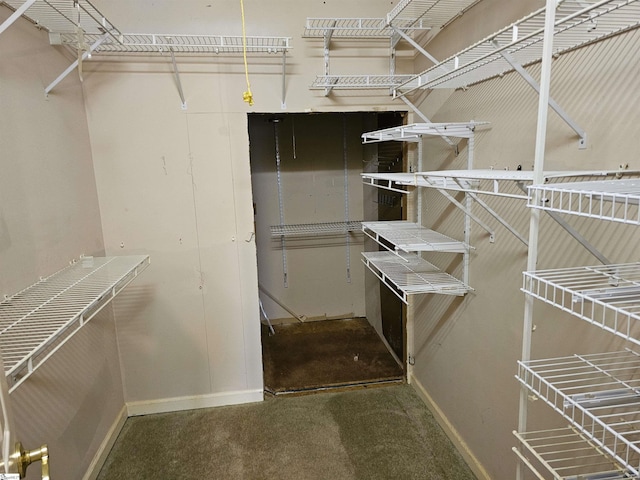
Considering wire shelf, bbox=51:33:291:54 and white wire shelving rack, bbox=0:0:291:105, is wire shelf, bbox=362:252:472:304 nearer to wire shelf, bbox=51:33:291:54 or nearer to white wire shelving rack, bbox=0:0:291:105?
white wire shelving rack, bbox=0:0:291:105

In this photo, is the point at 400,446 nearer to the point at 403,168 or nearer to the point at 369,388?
the point at 369,388

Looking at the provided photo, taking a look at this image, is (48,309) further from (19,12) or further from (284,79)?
(284,79)

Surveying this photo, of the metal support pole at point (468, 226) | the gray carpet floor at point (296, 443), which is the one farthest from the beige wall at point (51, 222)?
the metal support pole at point (468, 226)

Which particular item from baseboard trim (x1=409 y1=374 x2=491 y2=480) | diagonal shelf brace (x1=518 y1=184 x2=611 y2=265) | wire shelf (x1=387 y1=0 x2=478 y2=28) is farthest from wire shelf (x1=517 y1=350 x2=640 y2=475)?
wire shelf (x1=387 y1=0 x2=478 y2=28)

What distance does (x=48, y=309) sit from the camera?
51.0 inches

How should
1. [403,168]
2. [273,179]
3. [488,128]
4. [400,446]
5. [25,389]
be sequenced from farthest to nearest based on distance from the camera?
[273,179], [403,168], [400,446], [488,128], [25,389]

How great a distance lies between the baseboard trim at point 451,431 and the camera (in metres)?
1.91

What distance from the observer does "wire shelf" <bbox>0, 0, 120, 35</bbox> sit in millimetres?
1520

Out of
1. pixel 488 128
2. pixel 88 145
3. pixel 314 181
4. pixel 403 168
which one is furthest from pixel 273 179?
pixel 488 128

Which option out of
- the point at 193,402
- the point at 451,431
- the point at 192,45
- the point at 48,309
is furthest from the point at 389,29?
the point at 193,402

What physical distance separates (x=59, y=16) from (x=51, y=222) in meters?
0.86

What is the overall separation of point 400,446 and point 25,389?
176 centimetres

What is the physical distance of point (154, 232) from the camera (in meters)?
2.35

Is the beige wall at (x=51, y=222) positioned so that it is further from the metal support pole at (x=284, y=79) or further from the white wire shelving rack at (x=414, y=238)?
the white wire shelving rack at (x=414, y=238)
